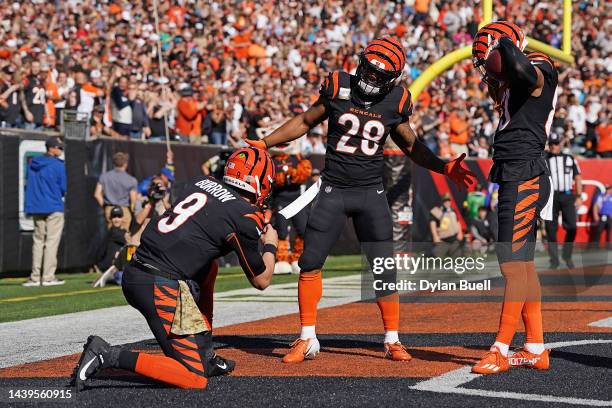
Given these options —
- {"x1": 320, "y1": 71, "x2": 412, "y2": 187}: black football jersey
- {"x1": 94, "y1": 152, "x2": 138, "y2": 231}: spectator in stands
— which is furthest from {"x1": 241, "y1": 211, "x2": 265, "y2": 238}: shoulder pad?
{"x1": 94, "y1": 152, "x2": 138, "y2": 231}: spectator in stands

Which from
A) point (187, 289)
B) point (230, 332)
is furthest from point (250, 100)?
point (187, 289)

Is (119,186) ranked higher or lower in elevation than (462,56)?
lower

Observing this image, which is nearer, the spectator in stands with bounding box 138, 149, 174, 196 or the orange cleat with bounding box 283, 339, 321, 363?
the orange cleat with bounding box 283, 339, 321, 363

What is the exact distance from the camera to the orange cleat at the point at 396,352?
260 inches

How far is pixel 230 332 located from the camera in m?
8.40

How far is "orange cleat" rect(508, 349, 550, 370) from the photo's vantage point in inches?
245

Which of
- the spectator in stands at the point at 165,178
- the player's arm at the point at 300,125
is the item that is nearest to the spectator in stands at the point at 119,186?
the spectator in stands at the point at 165,178

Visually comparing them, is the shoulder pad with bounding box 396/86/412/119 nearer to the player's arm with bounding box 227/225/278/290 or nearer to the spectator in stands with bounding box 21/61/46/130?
the player's arm with bounding box 227/225/278/290

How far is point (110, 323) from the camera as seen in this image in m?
9.12

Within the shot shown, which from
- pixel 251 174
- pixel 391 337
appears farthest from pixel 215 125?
pixel 251 174

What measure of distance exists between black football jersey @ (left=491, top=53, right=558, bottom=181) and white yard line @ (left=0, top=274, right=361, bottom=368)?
3128mm

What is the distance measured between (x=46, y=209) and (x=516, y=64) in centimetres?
916

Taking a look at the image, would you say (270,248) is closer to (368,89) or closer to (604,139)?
(368,89)

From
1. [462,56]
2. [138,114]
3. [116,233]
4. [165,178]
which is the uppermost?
[462,56]
